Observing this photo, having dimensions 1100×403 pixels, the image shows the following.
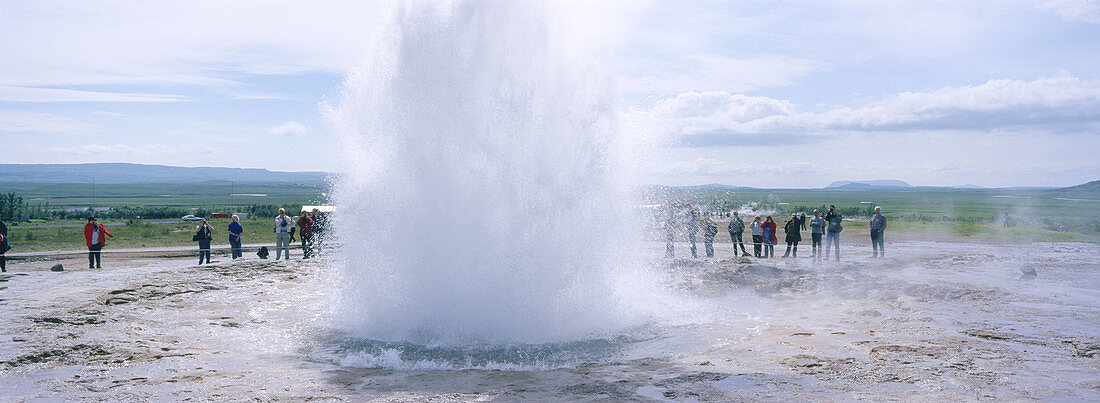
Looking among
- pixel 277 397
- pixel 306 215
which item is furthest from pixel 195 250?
pixel 277 397

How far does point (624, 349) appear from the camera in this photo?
8.60 metres

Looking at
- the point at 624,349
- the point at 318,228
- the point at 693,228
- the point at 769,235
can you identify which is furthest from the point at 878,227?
the point at 318,228

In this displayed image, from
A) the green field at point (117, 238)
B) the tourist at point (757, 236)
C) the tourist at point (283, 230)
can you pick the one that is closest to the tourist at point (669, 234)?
the tourist at point (757, 236)

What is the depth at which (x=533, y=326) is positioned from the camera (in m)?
9.05

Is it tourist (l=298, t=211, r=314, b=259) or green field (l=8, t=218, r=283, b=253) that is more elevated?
tourist (l=298, t=211, r=314, b=259)

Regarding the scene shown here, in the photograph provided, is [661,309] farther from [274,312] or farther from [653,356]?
[274,312]

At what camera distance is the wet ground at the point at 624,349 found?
261 inches

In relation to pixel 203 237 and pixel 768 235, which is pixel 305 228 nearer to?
pixel 203 237

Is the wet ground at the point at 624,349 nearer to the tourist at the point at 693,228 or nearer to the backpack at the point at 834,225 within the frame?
the backpack at the point at 834,225

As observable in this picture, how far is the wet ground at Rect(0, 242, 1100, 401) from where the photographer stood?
21.7 ft

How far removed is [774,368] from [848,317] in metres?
3.72

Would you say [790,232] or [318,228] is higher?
[318,228]

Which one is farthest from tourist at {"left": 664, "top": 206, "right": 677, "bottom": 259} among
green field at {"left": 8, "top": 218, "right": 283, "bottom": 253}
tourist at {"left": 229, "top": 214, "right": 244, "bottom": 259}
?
green field at {"left": 8, "top": 218, "right": 283, "bottom": 253}

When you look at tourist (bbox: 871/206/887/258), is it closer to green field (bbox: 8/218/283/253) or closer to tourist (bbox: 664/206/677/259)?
tourist (bbox: 664/206/677/259)
